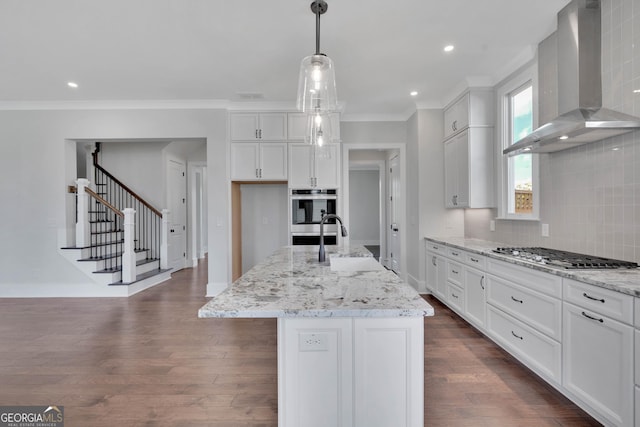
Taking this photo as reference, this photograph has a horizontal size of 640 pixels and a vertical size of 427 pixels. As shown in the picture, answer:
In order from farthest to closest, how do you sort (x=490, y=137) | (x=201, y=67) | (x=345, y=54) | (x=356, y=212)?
(x=356, y=212) → (x=490, y=137) → (x=201, y=67) → (x=345, y=54)

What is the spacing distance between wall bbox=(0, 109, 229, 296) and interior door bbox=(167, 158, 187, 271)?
1705 mm

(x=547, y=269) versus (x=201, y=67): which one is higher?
(x=201, y=67)

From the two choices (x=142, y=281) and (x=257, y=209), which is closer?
(x=142, y=281)

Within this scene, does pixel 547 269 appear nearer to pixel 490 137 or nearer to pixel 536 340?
pixel 536 340

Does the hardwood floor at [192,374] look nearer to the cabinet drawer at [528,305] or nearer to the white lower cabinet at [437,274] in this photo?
the white lower cabinet at [437,274]

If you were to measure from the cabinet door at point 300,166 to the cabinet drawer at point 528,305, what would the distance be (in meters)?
2.71

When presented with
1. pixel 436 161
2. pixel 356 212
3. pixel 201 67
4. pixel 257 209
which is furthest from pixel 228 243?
pixel 356 212

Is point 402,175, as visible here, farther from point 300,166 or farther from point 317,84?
point 317,84

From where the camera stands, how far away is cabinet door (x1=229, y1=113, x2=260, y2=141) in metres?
4.48

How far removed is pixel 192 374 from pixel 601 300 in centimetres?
267

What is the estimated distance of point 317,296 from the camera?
133 cm

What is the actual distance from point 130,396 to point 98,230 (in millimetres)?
4377

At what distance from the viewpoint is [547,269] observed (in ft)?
6.39

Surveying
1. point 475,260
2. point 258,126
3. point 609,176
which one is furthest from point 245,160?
point 609,176
